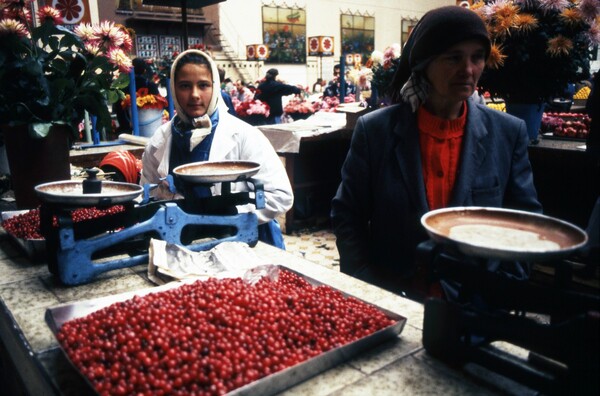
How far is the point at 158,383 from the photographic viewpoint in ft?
3.14

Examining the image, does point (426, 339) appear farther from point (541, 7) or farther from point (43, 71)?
point (541, 7)

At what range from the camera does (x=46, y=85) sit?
2.47 meters

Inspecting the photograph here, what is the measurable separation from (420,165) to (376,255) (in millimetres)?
416

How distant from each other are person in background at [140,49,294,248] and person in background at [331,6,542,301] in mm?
618

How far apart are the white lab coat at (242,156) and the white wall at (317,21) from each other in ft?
67.0

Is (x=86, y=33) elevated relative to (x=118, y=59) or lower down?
elevated

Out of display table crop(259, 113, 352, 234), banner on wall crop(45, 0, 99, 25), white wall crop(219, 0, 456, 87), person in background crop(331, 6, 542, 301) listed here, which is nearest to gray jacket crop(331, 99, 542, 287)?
person in background crop(331, 6, 542, 301)

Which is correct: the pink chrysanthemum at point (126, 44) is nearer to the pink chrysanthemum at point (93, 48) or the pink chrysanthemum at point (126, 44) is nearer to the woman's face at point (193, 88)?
the pink chrysanthemum at point (93, 48)

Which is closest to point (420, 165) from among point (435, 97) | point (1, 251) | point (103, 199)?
point (435, 97)

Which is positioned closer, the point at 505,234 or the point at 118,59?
the point at 505,234

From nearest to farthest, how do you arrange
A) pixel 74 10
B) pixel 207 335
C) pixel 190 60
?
pixel 207 335
pixel 190 60
pixel 74 10

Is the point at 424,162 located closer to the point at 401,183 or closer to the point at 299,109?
the point at 401,183

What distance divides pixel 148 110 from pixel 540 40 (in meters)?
3.28

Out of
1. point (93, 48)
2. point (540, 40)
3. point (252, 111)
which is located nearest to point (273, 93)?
point (252, 111)
